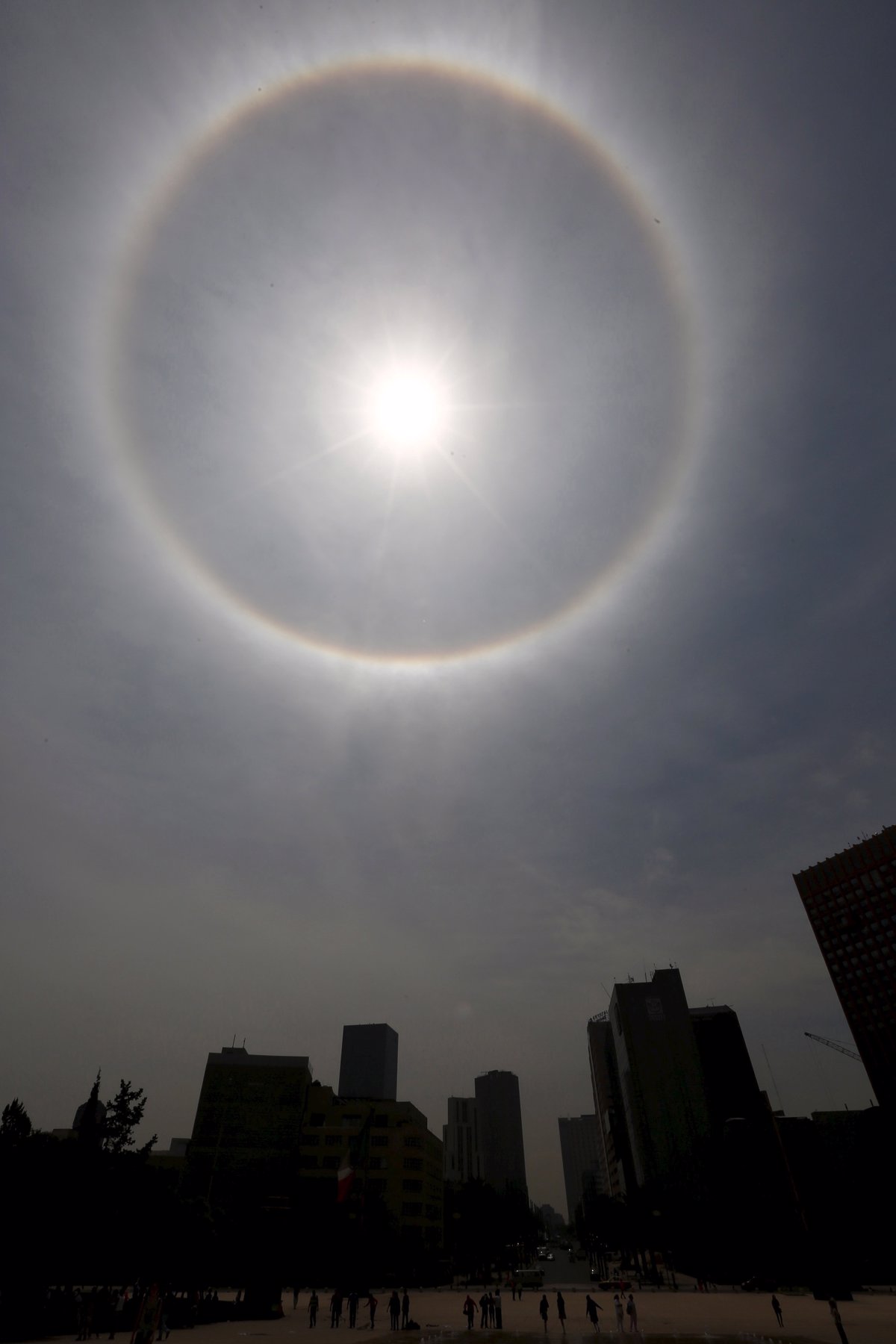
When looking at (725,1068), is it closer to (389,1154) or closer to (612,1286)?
(389,1154)

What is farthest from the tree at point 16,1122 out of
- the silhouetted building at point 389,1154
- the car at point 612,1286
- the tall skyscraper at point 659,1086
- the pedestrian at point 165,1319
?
the tall skyscraper at point 659,1086

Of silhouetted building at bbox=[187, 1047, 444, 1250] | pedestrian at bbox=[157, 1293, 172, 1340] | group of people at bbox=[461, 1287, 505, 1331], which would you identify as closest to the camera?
pedestrian at bbox=[157, 1293, 172, 1340]

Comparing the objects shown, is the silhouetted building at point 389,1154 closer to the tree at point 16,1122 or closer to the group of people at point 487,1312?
the group of people at point 487,1312

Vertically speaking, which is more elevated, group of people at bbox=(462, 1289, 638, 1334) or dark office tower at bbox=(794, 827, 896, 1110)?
dark office tower at bbox=(794, 827, 896, 1110)

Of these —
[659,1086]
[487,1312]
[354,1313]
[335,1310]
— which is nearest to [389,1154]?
[354,1313]

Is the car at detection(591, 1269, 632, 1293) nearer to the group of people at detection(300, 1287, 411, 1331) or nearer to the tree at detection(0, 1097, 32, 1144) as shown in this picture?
the group of people at detection(300, 1287, 411, 1331)

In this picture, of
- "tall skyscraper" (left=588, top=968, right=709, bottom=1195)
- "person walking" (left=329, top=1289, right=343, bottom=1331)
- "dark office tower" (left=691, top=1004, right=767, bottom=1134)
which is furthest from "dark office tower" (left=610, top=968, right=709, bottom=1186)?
"person walking" (left=329, top=1289, right=343, bottom=1331)
